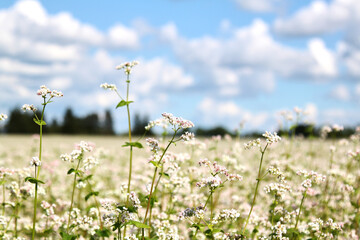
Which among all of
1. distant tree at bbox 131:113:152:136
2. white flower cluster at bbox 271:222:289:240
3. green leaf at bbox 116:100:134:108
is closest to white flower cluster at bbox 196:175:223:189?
white flower cluster at bbox 271:222:289:240

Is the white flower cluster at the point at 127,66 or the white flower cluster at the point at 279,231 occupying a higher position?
the white flower cluster at the point at 127,66

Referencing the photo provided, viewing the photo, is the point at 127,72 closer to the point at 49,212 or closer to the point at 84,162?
the point at 84,162

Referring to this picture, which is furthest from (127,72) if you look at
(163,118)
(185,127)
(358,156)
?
(358,156)

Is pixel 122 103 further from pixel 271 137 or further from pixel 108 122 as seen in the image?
pixel 108 122

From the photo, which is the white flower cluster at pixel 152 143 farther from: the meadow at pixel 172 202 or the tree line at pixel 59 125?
the tree line at pixel 59 125

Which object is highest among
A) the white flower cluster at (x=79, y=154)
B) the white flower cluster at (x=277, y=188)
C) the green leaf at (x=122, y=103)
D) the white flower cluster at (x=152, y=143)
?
the green leaf at (x=122, y=103)

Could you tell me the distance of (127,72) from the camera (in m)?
5.50

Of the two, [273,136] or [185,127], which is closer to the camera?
[185,127]

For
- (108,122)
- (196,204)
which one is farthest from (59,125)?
(196,204)

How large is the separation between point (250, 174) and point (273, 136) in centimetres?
988

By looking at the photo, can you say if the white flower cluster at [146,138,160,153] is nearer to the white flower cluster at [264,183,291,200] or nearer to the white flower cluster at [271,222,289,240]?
the white flower cluster at [264,183,291,200]

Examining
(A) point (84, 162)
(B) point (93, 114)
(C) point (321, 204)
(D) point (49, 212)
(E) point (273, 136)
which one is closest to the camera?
(E) point (273, 136)

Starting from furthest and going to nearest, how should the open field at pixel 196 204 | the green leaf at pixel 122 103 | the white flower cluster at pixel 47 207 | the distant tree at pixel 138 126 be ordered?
the distant tree at pixel 138 126
the white flower cluster at pixel 47 207
the open field at pixel 196 204
the green leaf at pixel 122 103

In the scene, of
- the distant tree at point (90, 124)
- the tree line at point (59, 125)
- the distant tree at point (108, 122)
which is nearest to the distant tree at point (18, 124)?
the tree line at point (59, 125)
